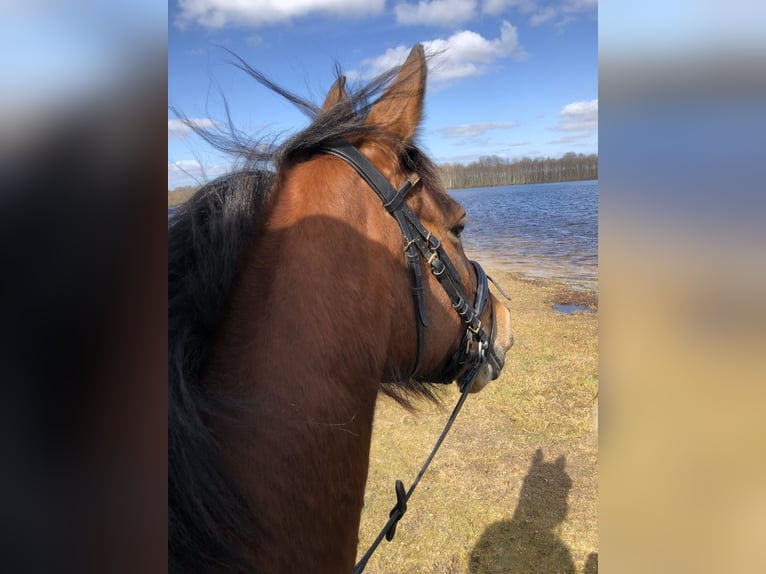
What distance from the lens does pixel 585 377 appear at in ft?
25.8

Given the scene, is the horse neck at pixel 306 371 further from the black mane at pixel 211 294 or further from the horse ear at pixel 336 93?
the horse ear at pixel 336 93

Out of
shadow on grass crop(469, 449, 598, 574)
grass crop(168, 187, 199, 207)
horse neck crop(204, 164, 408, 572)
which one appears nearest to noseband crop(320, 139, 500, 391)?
horse neck crop(204, 164, 408, 572)

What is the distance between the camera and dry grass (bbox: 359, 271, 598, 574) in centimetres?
424

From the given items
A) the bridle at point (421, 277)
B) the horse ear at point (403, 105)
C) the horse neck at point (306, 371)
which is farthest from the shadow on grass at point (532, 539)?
the horse ear at point (403, 105)

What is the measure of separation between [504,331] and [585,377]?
6.24 m

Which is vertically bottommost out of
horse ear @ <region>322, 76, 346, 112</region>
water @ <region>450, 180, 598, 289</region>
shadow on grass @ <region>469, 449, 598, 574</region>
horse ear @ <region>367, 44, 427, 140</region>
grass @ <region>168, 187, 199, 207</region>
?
shadow on grass @ <region>469, 449, 598, 574</region>

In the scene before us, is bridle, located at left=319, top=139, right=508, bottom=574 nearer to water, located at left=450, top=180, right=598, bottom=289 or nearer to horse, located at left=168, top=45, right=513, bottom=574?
horse, located at left=168, top=45, right=513, bottom=574

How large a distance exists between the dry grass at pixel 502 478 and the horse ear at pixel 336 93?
1630 mm

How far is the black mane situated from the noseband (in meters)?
0.15

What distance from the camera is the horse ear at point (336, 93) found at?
85.3 inches

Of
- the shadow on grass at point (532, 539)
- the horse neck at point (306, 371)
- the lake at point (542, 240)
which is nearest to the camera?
the horse neck at point (306, 371)
